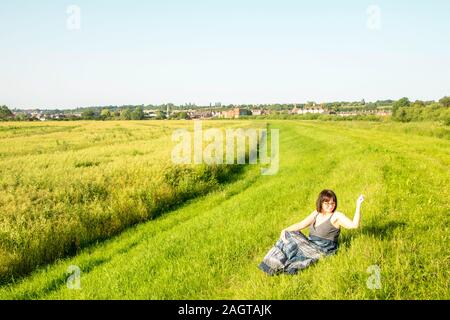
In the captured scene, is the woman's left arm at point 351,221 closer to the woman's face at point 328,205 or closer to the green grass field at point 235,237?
the woman's face at point 328,205

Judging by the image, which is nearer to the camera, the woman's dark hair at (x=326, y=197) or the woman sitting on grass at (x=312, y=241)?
the woman sitting on grass at (x=312, y=241)

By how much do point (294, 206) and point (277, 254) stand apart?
4.37 m

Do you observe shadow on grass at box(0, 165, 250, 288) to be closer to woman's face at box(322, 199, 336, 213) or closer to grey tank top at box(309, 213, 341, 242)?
grey tank top at box(309, 213, 341, 242)

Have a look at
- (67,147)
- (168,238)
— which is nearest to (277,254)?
(168,238)

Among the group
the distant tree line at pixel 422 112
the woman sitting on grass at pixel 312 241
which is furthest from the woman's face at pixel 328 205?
the distant tree line at pixel 422 112

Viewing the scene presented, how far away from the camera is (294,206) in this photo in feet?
33.7

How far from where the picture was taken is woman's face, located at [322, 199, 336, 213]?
6332mm

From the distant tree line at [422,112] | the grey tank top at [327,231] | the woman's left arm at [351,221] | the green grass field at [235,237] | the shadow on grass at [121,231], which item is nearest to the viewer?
the green grass field at [235,237]

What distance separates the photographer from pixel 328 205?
6379 millimetres

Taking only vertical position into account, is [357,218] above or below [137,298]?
above

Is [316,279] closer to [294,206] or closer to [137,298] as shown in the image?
Answer: [137,298]

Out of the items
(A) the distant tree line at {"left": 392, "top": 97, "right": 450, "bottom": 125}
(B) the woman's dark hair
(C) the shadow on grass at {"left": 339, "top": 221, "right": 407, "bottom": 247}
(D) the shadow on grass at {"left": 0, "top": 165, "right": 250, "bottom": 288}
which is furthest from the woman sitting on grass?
(A) the distant tree line at {"left": 392, "top": 97, "right": 450, "bottom": 125}

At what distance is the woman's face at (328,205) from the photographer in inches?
249

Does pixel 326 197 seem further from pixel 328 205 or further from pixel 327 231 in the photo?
pixel 327 231
